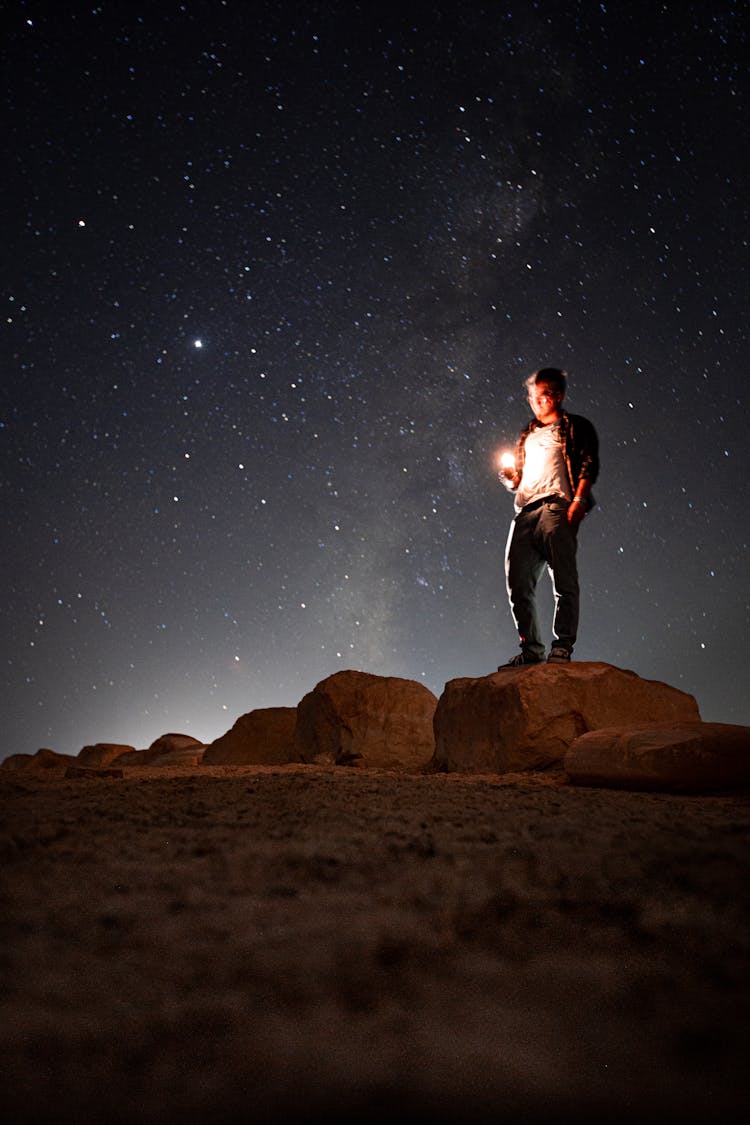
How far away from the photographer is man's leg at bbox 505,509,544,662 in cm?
423

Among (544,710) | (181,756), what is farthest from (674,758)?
(181,756)

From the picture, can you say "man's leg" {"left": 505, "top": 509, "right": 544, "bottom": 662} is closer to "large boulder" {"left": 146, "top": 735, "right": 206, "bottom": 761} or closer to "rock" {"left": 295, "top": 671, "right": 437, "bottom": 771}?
"rock" {"left": 295, "top": 671, "right": 437, "bottom": 771}

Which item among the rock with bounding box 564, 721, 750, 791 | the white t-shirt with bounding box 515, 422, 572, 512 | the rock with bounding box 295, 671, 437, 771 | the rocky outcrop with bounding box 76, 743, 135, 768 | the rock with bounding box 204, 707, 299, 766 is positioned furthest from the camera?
the rocky outcrop with bounding box 76, 743, 135, 768

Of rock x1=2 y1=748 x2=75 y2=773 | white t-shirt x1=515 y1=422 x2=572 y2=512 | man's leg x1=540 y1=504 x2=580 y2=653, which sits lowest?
rock x1=2 y1=748 x2=75 y2=773

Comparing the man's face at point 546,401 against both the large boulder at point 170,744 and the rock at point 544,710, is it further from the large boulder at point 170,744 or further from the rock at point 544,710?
the large boulder at point 170,744

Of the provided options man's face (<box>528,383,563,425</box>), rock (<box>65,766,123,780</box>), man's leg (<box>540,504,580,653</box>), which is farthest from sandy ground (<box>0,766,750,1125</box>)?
man's face (<box>528,383,563,425</box>)

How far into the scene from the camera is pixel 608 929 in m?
0.87

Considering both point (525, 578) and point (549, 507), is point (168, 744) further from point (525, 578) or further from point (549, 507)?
point (549, 507)

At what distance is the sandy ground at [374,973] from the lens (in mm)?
636

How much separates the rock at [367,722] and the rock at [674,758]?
2.58 m

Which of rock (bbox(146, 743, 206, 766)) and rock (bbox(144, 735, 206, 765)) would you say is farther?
rock (bbox(144, 735, 206, 765))

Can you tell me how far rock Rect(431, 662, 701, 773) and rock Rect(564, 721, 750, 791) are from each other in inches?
27.6

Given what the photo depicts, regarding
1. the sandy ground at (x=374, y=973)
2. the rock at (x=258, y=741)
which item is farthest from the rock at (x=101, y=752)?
the sandy ground at (x=374, y=973)

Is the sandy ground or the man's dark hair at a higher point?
the man's dark hair
